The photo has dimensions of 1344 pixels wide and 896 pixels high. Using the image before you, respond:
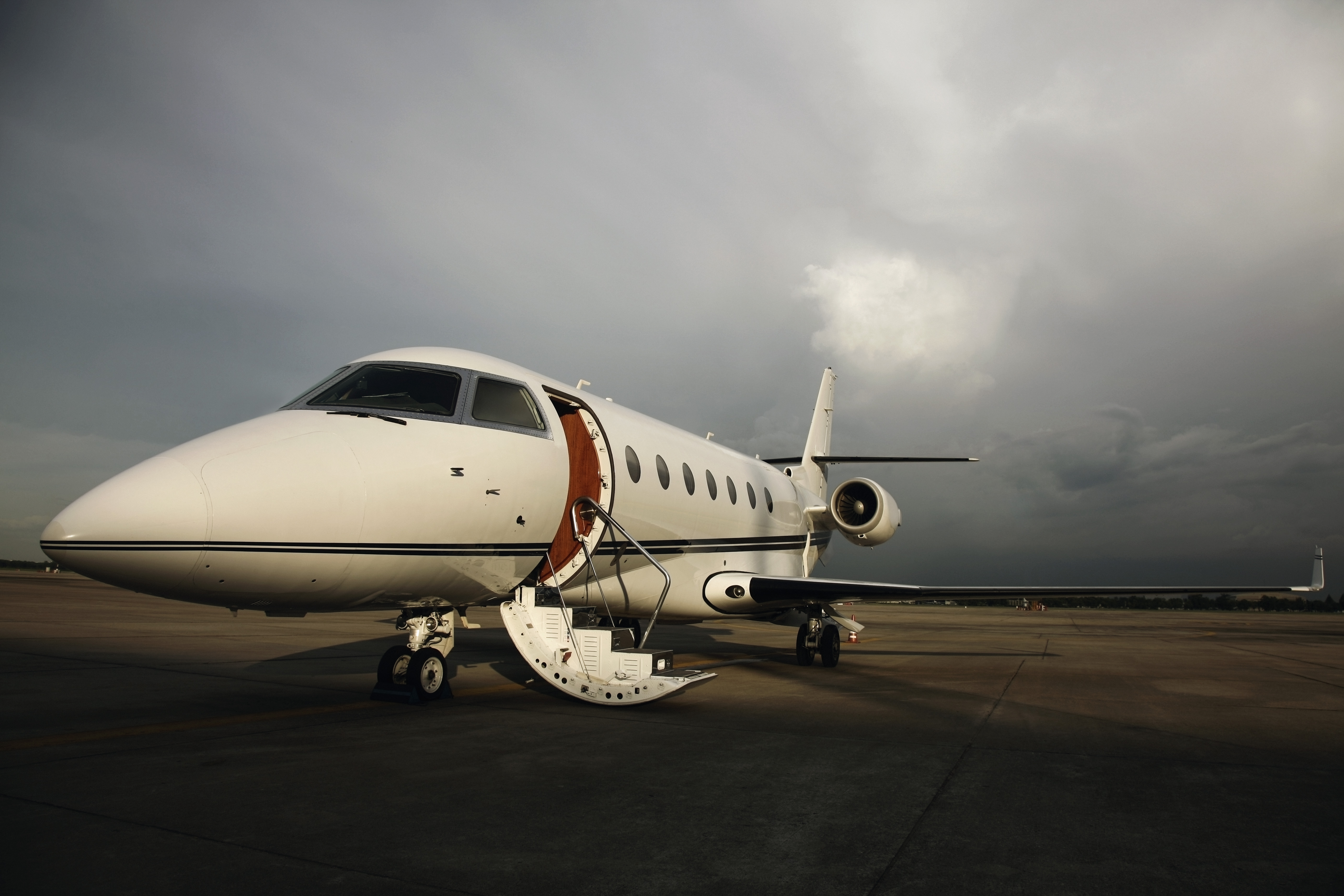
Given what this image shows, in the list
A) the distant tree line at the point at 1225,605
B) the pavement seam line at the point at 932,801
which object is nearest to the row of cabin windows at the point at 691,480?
the pavement seam line at the point at 932,801

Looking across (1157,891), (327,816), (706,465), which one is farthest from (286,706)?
(1157,891)

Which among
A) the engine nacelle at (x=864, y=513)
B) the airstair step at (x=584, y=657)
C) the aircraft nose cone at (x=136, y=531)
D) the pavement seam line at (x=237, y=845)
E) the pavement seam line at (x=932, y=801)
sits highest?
the engine nacelle at (x=864, y=513)

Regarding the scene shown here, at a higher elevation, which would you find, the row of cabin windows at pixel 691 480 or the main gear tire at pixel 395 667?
the row of cabin windows at pixel 691 480

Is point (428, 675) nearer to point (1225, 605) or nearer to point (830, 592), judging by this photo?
point (830, 592)

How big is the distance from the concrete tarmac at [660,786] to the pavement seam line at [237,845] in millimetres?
15

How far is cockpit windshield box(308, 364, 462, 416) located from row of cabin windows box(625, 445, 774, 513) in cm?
245

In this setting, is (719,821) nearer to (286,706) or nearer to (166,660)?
(286,706)

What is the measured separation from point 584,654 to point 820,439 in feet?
40.9

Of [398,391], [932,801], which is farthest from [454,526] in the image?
[932,801]

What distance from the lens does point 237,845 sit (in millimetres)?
3361

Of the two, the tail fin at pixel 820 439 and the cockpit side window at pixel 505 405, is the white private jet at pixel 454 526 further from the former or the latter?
the tail fin at pixel 820 439

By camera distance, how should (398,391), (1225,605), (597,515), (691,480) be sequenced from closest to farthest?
(398,391) → (597,515) → (691,480) → (1225,605)

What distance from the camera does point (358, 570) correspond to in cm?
561

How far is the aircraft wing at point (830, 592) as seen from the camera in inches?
414
